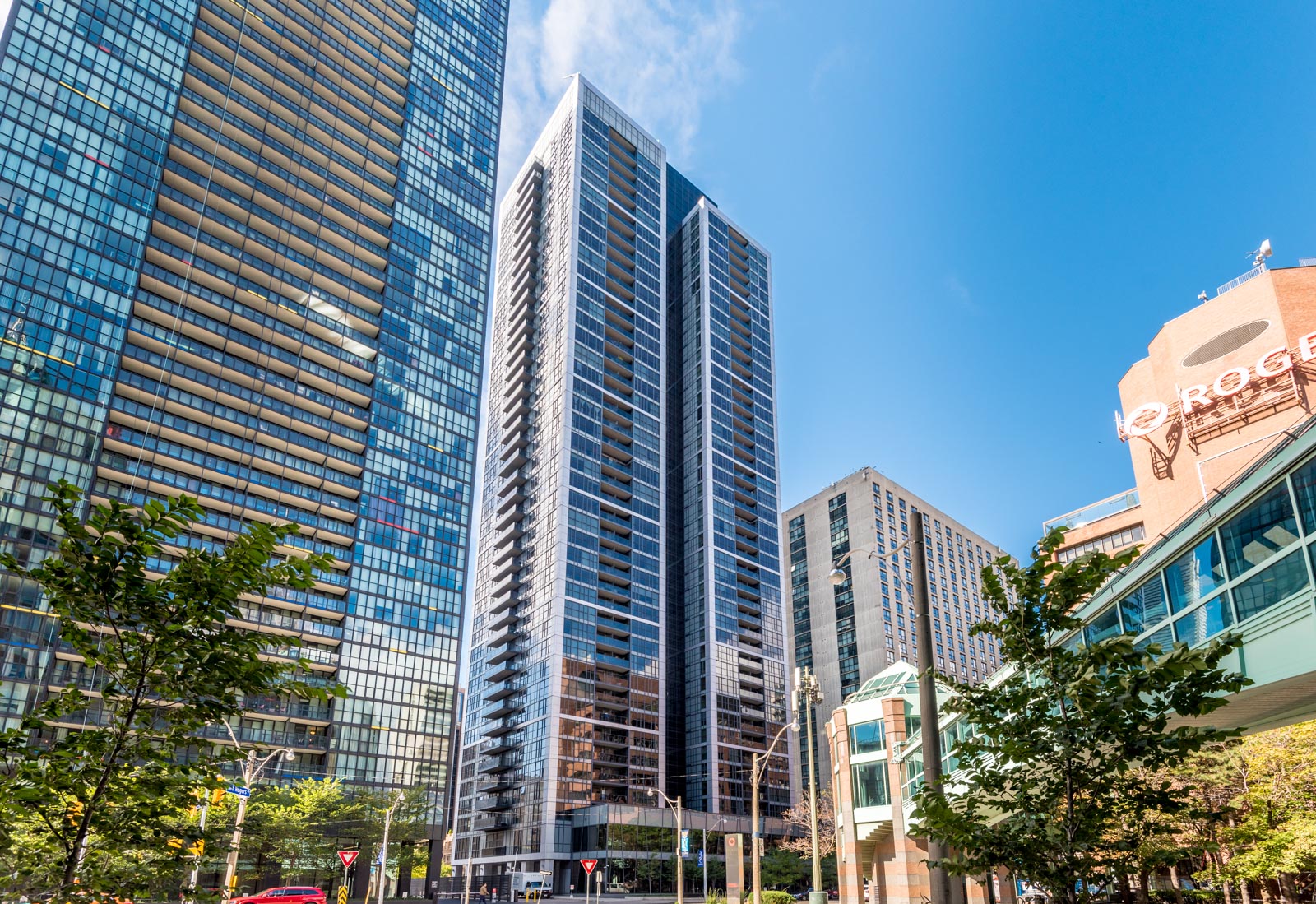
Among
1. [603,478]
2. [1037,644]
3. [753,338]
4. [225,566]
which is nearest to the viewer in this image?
[225,566]

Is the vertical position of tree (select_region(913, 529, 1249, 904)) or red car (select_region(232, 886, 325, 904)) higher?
tree (select_region(913, 529, 1249, 904))

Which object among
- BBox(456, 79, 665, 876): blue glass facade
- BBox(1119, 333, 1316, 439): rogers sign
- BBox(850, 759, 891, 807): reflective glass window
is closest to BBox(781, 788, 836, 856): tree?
BBox(456, 79, 665, 876): blue glass facade

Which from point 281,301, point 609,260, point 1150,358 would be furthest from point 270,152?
point 1150,358

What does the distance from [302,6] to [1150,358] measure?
11209 centimetres

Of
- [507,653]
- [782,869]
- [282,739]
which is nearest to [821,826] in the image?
[782,869]

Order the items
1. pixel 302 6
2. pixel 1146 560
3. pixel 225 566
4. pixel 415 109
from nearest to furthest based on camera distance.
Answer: pixel 225 566 < pixel 1146 560 < pixel 302 6 < pixel 415 109

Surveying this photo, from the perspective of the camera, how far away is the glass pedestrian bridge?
12141mm

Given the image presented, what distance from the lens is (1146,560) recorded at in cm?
1630

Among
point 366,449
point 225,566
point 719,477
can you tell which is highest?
point 719,477

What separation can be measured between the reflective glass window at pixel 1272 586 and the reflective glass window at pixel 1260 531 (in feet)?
0.79

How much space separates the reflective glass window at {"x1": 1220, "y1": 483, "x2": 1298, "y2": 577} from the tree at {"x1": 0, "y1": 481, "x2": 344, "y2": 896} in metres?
13.6

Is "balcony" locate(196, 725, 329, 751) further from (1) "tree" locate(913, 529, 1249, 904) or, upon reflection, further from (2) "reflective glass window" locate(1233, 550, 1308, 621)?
(2) "reflective glass window" locate(1233, 550, 1308, 621)

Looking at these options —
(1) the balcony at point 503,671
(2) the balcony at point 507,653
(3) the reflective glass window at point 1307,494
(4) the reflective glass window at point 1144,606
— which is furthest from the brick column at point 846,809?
(2) the balcony at point 507,653

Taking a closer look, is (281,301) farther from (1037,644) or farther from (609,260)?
(1037,644)
